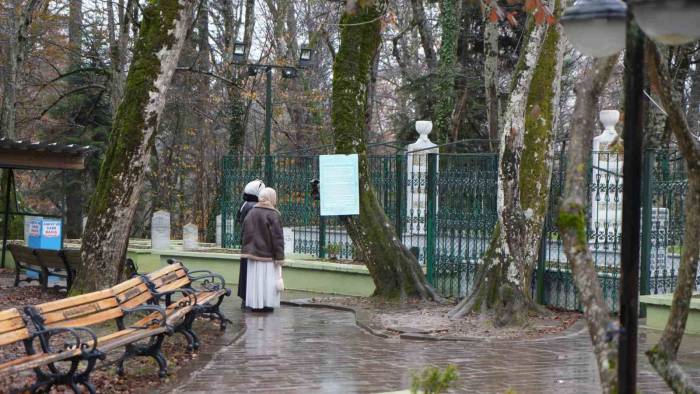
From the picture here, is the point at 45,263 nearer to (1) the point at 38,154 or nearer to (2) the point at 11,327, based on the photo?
(1) the point at 38,154

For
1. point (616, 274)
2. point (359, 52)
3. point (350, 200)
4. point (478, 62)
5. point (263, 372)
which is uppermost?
point (478, 62)

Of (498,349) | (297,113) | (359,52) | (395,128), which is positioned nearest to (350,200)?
(359,52)

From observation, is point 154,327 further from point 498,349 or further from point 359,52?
point 359,52

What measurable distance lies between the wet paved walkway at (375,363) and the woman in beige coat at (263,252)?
54.3 inches

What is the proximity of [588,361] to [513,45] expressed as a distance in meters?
21.4

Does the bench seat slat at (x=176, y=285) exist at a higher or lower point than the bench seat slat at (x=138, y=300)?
higher

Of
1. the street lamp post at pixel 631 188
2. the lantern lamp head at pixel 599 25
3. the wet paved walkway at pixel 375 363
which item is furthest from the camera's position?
the wet paved walkway at pixel 375 363

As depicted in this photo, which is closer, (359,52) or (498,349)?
(498,349)

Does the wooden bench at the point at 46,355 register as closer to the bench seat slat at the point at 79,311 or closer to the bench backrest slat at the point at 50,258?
the bench seat slat at the point at 79,311

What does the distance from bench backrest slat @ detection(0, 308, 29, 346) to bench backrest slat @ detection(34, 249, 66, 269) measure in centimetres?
786

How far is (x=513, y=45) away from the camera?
30891 millimetres

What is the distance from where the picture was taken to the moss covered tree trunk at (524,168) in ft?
42.7

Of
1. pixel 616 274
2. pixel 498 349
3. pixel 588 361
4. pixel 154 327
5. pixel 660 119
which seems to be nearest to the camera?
pixel 154 327

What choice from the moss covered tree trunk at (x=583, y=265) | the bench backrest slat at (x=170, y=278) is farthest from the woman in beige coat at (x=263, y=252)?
the moss covered tree trunk at (x=583, y=265)
